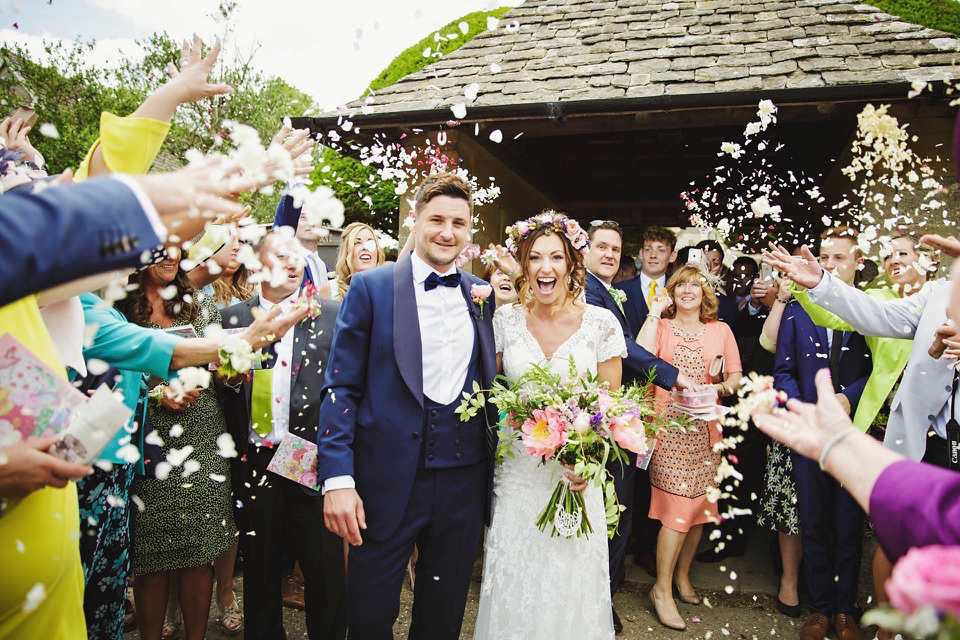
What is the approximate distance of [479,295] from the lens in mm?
2988

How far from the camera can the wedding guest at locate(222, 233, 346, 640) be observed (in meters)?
3.33

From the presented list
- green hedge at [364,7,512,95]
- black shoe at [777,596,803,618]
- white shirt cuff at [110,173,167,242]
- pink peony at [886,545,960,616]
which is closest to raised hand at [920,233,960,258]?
pink peony at [886,545,960,616]

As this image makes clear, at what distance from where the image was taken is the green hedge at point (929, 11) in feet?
22.5

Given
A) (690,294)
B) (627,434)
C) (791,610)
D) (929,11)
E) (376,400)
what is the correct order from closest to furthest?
(376,400)
(627,434)
(791,610)
(690,294)
(929,11)

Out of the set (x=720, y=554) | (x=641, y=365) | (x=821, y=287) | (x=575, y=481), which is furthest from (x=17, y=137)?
(x=720, y=554)

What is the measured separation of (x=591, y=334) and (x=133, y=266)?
99.5 inches

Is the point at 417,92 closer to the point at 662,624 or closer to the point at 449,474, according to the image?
the point at 449,474

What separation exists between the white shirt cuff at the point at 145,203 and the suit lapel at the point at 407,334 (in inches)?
61.8

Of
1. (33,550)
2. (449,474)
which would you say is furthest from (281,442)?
(33,550)

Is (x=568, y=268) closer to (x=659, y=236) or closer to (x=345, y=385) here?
(x=345, y=385)

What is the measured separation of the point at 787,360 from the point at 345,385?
325 centimetres

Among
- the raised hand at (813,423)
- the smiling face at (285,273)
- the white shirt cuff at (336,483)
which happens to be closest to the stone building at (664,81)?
the smiling face at (285,273)

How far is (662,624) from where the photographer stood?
404cm

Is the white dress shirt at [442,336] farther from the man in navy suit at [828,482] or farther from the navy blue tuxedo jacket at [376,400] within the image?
the man in navy suit at [828,482]
